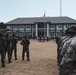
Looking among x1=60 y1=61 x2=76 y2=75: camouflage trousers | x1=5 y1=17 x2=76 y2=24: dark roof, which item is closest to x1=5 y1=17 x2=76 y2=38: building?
x1=5 y1=17 x2=76 y2=24: dark roof

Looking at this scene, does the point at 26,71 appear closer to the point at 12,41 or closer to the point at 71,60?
the point at 12,41

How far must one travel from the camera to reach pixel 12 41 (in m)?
14.1

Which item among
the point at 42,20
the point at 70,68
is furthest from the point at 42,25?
the point at 70,68

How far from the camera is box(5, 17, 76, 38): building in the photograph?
228 feet

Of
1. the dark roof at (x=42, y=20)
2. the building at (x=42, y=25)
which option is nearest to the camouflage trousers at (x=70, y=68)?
the building at (x=42, y=25)

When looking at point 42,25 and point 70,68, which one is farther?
point 42,25

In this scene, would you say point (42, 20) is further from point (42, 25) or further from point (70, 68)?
point (70, 68)

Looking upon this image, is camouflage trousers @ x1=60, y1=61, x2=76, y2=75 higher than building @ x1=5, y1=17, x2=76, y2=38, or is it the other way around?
camouflage trousers @ x1=60, y1=61, x2=76, y2=75

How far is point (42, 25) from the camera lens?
71.8 m

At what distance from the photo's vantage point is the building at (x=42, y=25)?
6954 centimetres

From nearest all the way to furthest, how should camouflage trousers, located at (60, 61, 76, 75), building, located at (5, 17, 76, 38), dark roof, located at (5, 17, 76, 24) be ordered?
camouflage trousers, located at (60, 61, 76, 75) < building, located at (5, 17, 76, 38) < dark roof, located at (5, 17, 76, 24)

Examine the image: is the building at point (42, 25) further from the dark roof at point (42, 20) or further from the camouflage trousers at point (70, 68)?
the camouflage trousers at point (70, 68)

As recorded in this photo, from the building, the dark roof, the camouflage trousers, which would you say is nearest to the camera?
the camouflage trousers

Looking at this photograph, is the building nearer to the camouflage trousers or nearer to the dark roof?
the dark roof
